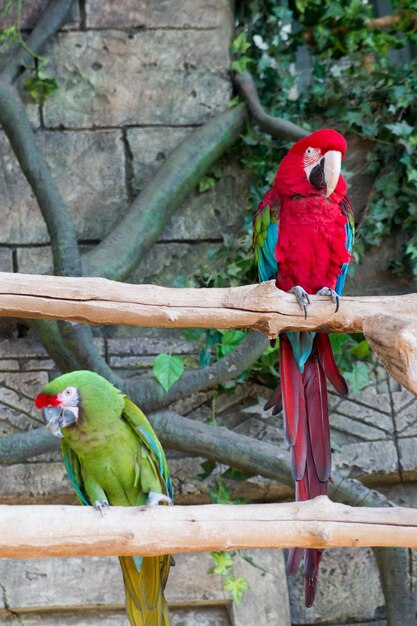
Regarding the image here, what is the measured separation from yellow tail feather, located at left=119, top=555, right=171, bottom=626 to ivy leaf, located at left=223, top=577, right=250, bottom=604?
1.87 ft

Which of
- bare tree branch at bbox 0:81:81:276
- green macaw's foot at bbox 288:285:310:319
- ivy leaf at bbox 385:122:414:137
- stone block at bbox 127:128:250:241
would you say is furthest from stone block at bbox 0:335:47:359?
ivy leaf at bbox 385:122:414:137

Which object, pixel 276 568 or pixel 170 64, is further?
pixel 170 64

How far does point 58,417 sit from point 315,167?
2.65 feet

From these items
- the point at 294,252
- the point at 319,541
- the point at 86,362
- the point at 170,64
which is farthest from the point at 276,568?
the point at 170,64

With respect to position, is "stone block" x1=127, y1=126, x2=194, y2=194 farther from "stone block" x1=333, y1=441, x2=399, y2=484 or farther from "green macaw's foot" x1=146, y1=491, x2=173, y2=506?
"green macaw's foot" x1=146, y1=491, x2=173, y2=506

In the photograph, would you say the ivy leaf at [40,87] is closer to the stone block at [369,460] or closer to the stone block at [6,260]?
the stone block at [6,260]

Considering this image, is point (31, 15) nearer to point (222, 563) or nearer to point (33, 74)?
point (33, 74)

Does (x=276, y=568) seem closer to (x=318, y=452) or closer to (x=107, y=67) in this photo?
(x=318, y=452)

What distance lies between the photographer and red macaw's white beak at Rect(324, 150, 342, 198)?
2029 millimetres

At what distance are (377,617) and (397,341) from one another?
143cm

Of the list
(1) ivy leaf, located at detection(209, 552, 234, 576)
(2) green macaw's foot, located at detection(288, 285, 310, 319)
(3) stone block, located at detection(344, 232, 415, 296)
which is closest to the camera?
(2) green macaw's foot, located at detection(288, 285, 310, 319)

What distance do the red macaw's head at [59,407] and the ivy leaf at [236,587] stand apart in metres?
0.90

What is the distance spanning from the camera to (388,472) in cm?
277

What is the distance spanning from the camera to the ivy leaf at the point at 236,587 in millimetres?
2607
